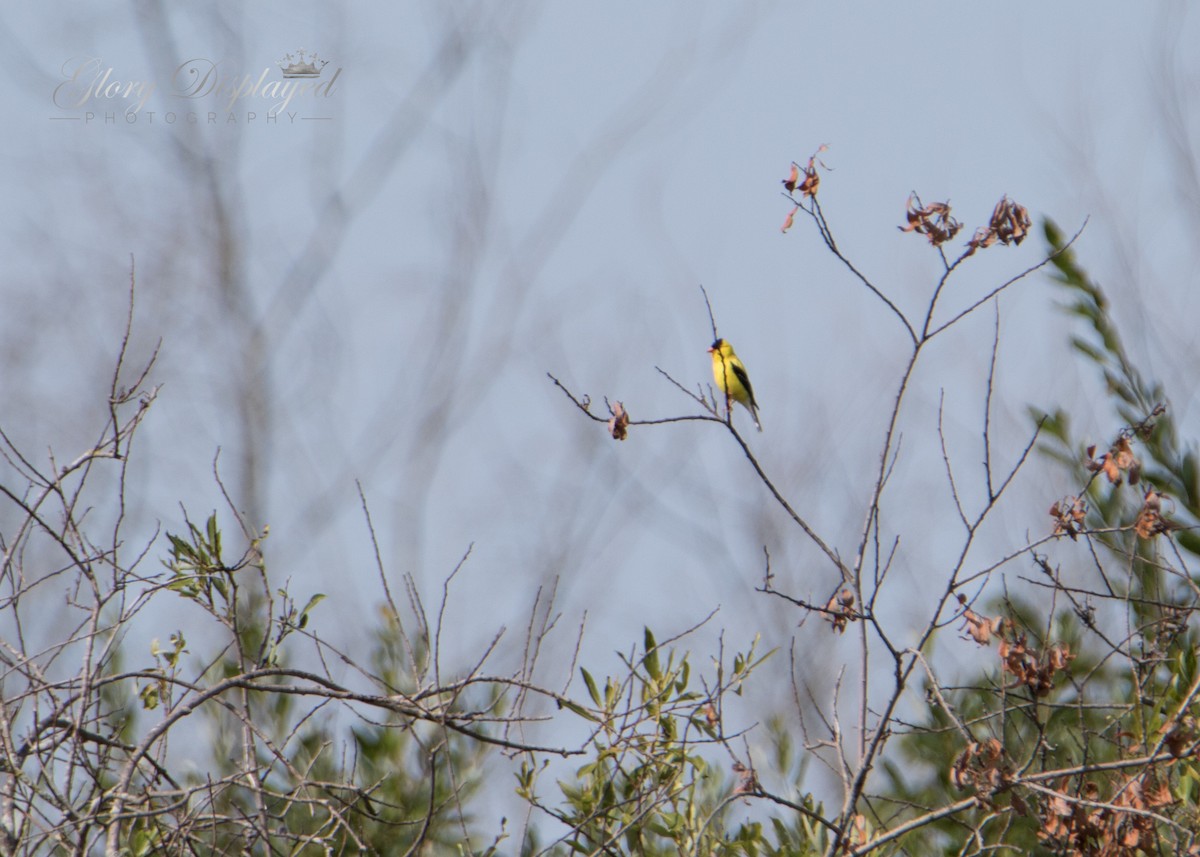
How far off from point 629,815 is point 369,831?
1997 millimetres

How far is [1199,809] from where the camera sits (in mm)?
3496

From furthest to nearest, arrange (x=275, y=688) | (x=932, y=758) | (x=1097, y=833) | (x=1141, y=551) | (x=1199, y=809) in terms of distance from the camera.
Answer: (x=932, y=758) → (x=1141, y=551) → (x=1199, y=809) → (x=1097, y=833) → (x=275, y=688)

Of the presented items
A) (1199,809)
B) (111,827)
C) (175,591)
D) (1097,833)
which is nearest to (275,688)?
(111,827)

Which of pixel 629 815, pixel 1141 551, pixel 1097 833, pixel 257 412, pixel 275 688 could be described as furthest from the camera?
pixel 257 412

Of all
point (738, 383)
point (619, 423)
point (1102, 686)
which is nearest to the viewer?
point (619, 423)

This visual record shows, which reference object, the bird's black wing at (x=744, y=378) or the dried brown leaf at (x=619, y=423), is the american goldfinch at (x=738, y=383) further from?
the dried brown leaf at (x=619, y=423)

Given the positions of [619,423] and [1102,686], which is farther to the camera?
[1102,686]

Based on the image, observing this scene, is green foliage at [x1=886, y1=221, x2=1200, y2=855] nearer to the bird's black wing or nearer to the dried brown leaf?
the dried brown leaf

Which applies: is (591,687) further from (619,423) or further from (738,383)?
(738,383)

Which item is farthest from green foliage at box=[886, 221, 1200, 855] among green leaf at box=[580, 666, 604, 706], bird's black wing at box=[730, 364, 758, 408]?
bird's black wing at box=[730, 364, 758, 408]

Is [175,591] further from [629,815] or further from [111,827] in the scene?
[629,815]

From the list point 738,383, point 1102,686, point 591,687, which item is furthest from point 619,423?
point 738,383

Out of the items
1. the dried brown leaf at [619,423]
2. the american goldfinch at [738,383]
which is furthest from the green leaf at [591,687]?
the american goldfinch at [738,383]

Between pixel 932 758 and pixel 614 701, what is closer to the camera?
pixel 614 701
